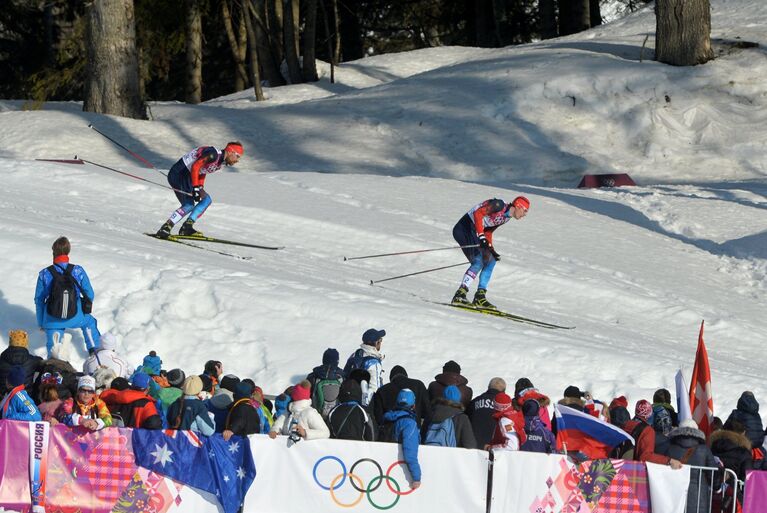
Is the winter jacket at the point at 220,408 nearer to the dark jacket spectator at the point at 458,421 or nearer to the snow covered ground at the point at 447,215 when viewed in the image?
the dark jacket spectator at the point at 458,421

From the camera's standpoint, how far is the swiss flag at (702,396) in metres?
9.59

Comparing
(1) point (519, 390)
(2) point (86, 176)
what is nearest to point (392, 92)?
(2) point (86, 176)

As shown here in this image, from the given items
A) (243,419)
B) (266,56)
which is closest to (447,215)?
(243,419)

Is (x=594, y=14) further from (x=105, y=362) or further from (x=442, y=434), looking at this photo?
(x=442, y=434)

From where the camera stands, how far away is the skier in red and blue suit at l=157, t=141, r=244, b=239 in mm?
14562

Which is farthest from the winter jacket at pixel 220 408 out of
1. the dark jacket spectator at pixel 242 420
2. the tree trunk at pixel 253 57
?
the tree trunk at pixel 253 57

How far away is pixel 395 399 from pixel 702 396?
257 cm

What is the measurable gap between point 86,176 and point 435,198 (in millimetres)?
5302

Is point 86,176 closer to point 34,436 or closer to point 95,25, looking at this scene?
point 95,25

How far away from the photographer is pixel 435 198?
1956 cm

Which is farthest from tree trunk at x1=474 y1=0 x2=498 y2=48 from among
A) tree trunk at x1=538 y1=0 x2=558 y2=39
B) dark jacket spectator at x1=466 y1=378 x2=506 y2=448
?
dark jacket spectator at x1=466 y1=378 x2=506 y2=448

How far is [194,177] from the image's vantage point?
14641 millimetres

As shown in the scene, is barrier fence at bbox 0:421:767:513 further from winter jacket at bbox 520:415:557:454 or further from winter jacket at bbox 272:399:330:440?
winter jacket at bbox 520:415:557:454

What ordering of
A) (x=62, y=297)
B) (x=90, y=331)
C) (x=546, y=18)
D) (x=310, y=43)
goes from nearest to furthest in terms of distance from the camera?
(x=62, y=297) < (x=90, y=331) < (x=310, y=43) < (x=546, y=18)
